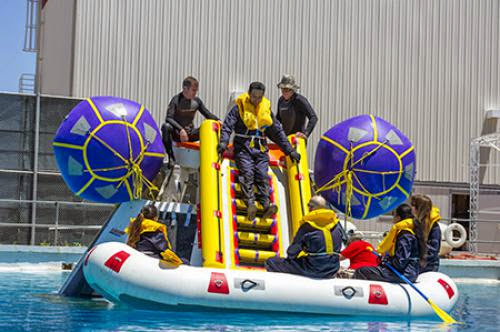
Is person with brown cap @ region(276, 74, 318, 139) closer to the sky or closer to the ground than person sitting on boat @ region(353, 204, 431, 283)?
closer to the sky

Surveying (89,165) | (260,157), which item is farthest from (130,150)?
(260,157)

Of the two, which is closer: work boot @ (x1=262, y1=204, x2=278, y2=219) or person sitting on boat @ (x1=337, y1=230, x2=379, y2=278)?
work boot @ (x1=262, y1=204, x2=278, y2=219)

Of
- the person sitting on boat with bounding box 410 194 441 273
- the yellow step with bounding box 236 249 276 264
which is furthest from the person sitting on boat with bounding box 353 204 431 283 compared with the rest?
the yellow step with bounding box 236 249 276 264

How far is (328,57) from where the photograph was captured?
952 inches

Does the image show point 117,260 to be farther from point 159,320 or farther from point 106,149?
point 106,149

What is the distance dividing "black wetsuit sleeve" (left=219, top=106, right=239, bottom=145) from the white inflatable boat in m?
1.97

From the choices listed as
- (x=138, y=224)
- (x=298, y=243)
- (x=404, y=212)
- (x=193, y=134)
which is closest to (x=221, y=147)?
(x=193, y=134)

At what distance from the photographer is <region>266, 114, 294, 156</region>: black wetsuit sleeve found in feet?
36.9

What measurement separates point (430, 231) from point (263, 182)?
215 cm

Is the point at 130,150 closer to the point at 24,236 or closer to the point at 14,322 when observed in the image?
the point at 14,322

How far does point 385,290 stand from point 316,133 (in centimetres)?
Answer: 1422

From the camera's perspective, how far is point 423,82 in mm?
24906

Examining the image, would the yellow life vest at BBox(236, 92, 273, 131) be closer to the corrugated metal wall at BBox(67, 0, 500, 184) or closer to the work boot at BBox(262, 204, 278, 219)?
the work boot at BBox(262, 204, 278, 219)

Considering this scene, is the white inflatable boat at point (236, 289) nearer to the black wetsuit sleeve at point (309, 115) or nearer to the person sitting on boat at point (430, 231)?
the person sitting on boat at point (430, 231)
